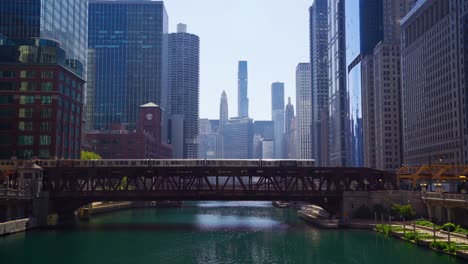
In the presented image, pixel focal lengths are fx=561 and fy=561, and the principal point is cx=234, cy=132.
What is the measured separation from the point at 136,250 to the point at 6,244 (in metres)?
18.7

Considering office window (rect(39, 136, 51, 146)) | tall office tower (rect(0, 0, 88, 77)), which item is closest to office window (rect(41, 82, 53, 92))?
office window (rect(39, 136, 51, 146))

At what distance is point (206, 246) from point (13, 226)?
34.2 m

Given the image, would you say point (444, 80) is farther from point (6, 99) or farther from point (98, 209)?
point (6, 99)

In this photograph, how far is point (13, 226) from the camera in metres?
93.9

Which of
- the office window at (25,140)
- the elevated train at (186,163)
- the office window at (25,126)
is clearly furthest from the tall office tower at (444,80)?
the office window at (25,126)

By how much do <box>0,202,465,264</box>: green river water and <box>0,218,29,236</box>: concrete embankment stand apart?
5.14ft

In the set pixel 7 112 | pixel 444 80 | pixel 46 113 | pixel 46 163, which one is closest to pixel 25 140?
pixel 7 112

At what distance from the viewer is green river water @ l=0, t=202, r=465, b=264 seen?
71.0m

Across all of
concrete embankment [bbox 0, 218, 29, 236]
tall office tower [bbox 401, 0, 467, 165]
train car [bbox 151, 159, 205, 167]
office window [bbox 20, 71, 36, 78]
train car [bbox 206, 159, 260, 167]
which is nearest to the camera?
concrete embankment [bbox 0, 218, 29, 236]

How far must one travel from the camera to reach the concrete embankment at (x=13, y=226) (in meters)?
88.9

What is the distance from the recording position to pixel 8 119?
454ft

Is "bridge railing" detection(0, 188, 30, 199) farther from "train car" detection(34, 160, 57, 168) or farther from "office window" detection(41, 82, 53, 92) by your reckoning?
"office window" detection(41, 82, 53, 92)

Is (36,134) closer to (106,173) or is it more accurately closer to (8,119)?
(8,119)

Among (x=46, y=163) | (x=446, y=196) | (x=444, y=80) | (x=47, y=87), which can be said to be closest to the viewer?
(x=446, y=196)
